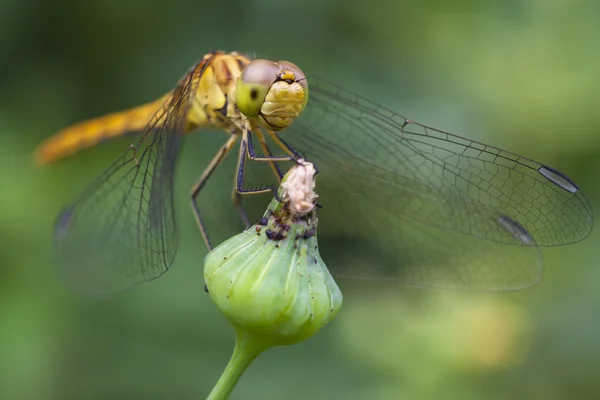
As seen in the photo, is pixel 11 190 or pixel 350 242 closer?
pixel 350 242

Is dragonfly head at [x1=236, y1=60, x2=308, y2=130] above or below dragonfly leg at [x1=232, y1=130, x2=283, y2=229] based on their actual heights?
above

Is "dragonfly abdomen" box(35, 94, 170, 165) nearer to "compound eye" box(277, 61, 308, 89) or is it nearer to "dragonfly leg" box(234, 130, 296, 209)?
"dragonfly leg" box(234, 130, 296, 209)

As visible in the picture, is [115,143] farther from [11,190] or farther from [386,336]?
[386,336]

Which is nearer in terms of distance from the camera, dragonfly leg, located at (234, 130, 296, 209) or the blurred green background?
dragonfly leg, located at (234, 130, 296, 209)

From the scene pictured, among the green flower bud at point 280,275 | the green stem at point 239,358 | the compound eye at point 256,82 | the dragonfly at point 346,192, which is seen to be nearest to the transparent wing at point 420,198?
Answer: the dragonfly at point 346,192

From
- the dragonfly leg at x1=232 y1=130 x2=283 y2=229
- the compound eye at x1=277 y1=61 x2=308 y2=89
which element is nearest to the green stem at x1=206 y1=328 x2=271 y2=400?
the dragonfly leg at x1=232 y1=130 x2=283 y2=229

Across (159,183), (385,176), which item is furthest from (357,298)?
(159,183)
